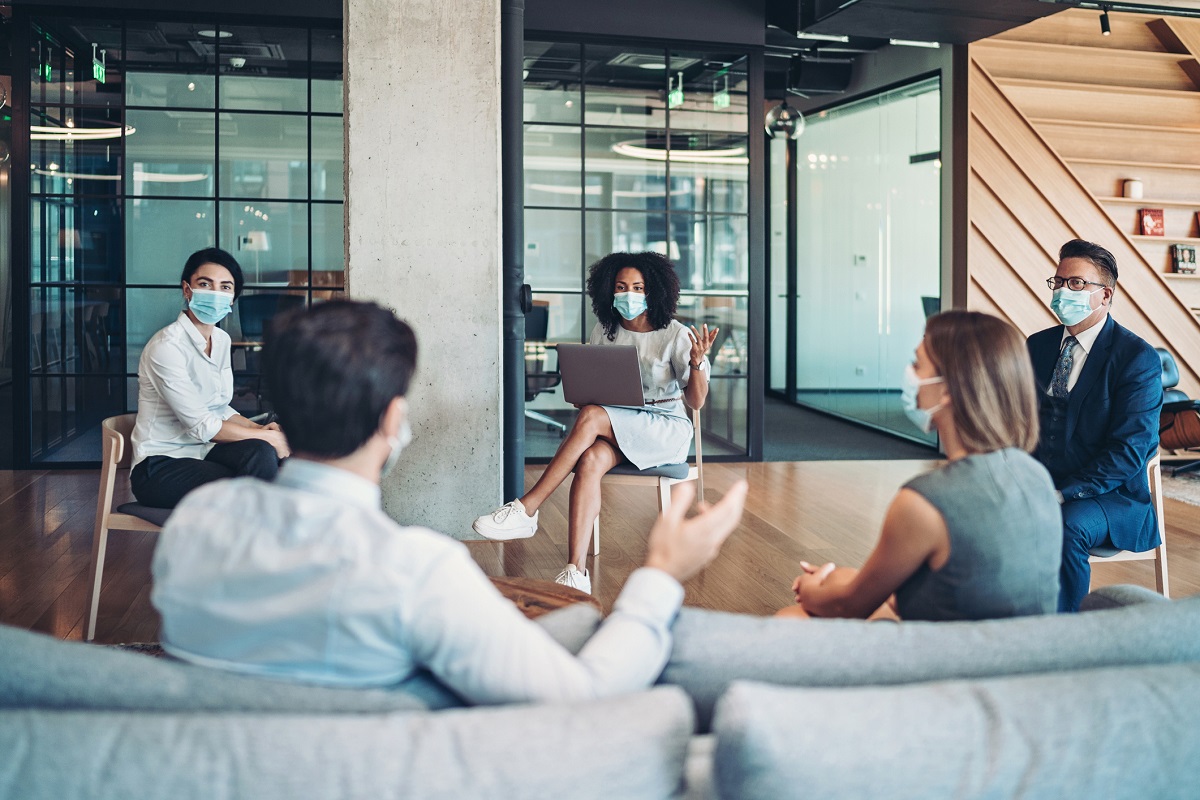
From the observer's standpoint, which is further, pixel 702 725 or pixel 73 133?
pixel 73 133

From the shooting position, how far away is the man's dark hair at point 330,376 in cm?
137

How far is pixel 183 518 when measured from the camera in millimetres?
1325

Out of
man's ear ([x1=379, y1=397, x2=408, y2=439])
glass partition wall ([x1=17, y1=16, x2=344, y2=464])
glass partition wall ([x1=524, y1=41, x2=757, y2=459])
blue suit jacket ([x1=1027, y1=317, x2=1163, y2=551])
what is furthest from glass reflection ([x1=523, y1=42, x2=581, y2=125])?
man's ear ([x1=379, y1=397, x2=408, y2=439])

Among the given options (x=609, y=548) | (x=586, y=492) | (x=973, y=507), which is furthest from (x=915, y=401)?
(x=609, y=548)

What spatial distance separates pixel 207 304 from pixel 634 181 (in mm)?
3775

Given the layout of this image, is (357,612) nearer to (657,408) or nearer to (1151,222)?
(657,408)

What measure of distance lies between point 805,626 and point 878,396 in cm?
783

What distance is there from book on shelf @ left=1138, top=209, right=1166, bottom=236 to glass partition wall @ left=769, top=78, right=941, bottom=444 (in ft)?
4.40

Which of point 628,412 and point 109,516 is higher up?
point 628,412

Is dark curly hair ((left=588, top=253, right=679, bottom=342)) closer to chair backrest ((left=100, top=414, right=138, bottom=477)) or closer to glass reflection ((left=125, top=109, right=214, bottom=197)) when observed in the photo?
chair backrest ((left=100, top=414, right=138, bottom=477))

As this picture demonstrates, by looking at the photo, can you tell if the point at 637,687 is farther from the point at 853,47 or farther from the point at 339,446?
the point at 853,47

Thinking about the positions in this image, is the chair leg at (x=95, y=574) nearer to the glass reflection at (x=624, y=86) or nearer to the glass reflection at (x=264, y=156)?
the glass reflection at (x=264, y=156)

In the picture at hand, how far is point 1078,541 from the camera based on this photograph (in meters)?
3.08

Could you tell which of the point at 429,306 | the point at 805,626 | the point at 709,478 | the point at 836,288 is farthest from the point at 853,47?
the point at 805,626
